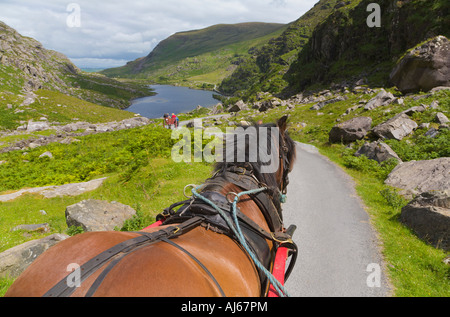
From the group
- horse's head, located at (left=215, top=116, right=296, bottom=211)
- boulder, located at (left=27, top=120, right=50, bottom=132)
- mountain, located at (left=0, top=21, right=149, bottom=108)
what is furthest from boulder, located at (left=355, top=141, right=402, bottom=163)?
mountain, located at (left=0, top=21, right=149, bottom=108)

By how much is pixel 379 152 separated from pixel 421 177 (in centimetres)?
395

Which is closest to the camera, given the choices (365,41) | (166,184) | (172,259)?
(172,259)

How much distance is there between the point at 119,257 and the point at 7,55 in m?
121

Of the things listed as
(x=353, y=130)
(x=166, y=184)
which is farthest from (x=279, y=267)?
(x=353, y=130)

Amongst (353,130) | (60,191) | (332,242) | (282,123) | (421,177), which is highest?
(282,123)

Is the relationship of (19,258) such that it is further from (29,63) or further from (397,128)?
(29,63)

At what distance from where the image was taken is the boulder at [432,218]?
6.57 m

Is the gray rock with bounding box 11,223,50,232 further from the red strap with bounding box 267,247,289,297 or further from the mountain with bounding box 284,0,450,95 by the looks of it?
the mountain with bounding box 284,0,450,95

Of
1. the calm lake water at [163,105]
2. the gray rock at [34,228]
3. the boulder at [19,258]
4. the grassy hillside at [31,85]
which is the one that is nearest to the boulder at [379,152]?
the boulder at [19,258]

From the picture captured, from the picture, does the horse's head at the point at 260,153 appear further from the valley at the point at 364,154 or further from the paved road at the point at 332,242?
the paved road at the point at 332,242

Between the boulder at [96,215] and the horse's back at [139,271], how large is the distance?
5599mm

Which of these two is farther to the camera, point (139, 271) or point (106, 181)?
point (106, 181)

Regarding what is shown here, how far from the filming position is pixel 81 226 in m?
7.01

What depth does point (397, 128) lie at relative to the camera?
15.3 m
